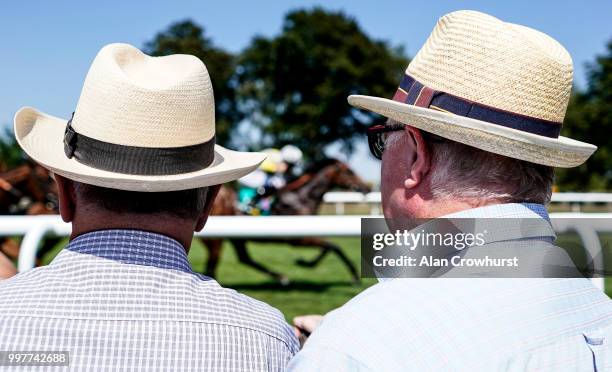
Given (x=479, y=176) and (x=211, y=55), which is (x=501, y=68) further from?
(x=211, y=55)

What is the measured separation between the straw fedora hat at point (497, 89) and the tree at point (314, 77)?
39.2 meters

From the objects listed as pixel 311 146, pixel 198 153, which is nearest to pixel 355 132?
pixel 311 146

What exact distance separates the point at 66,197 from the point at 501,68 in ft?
3.25

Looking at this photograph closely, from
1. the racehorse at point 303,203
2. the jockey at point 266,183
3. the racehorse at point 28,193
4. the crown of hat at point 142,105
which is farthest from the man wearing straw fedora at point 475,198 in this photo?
the racehorse at point 28,193

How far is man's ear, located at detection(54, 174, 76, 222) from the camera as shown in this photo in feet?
5.21

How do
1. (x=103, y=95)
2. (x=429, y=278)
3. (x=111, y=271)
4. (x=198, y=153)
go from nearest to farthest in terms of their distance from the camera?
(x=429, y=278) → (x=111, y=271) → (x=103, y=95) → (x=198, y=153)

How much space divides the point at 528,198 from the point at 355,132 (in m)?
42.1

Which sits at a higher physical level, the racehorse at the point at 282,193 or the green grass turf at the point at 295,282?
the racehorse at the point at 282,193

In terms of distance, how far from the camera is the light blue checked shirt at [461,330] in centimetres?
100

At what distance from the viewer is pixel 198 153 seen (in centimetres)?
168

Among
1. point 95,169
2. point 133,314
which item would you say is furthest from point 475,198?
point 95,169

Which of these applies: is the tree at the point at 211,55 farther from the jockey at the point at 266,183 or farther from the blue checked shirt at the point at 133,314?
the blue checked shirt at the point at 133,314

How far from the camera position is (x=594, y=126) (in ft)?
131

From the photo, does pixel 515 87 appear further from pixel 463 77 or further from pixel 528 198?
pixel 528 198
